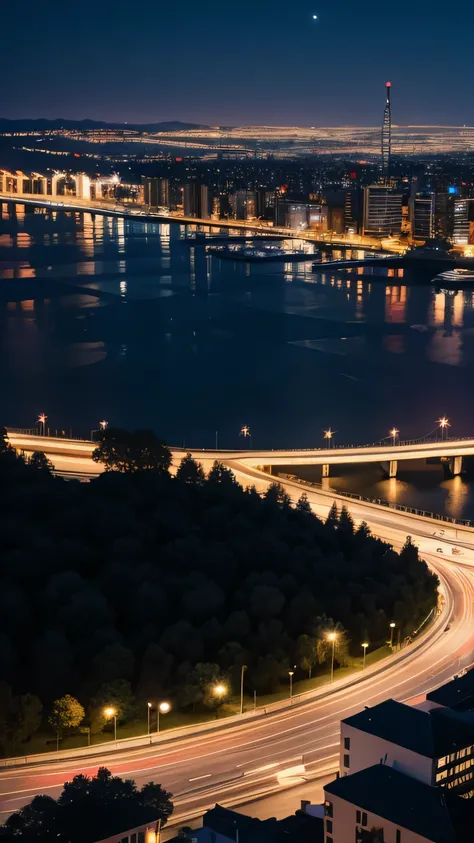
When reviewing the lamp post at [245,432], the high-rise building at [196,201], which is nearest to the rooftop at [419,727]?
the lamp post at [245,432]

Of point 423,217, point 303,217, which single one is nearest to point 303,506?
point 423,217

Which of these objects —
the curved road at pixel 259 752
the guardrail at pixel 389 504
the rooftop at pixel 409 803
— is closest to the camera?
the rooftop at pixel 409 803

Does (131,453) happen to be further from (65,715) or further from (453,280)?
(453,280)

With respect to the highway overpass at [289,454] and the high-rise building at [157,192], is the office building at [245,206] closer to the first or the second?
the high-rise building at [157,192]

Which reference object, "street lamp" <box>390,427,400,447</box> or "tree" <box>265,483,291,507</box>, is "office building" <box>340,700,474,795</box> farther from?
"street lamp" <box>390,427,400,447</box>

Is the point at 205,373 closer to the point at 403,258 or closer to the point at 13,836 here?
the point at 13,836
